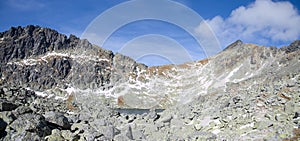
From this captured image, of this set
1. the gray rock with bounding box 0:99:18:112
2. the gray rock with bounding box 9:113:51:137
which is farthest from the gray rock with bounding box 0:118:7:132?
the gray rock with bounding box 0:99:18:112

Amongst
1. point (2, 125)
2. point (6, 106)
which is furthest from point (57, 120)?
point (2, 125)

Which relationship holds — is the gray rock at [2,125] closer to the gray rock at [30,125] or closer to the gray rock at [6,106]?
the gray rock at [30,125]

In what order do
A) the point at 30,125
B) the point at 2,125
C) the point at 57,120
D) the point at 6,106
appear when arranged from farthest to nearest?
1. the point at 57,120
2. the point at 6,106
3. the point at 30,125
4. the point at 2,125

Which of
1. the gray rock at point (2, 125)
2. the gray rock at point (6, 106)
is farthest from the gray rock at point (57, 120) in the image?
the gray rock at point (2, 125)

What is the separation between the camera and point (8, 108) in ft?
59.3

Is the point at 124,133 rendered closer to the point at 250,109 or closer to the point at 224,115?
the point at 224,115

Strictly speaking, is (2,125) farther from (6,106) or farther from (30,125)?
(6,106)

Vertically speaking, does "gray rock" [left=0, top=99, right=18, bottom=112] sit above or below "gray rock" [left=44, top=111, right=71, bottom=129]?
above

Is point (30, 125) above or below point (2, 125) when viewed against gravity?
below

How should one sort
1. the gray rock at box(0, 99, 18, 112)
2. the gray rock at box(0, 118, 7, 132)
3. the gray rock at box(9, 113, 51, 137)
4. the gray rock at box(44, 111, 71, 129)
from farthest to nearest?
the gray rock at box(44, 111, 71, 129) → the gray rock at box(0, 99, 18, 112) → the gray rock at box(9, 113, 51, 137) → the gray rock at box(0, 118, 7, 132)

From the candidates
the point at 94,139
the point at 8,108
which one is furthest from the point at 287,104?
the point at 8,108

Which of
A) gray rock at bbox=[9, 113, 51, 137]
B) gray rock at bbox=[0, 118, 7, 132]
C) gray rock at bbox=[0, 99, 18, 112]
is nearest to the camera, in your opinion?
gray rock at bbox=[0, 118, 7, 132]

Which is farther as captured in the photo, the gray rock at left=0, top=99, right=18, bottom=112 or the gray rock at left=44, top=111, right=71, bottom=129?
the gray rock at left=44, top=111, right=71, bottom=129

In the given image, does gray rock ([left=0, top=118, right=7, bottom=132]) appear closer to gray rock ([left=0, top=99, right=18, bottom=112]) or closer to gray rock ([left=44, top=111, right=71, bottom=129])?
gray rock ([left=0, top=99, right=18, bottom=112])
